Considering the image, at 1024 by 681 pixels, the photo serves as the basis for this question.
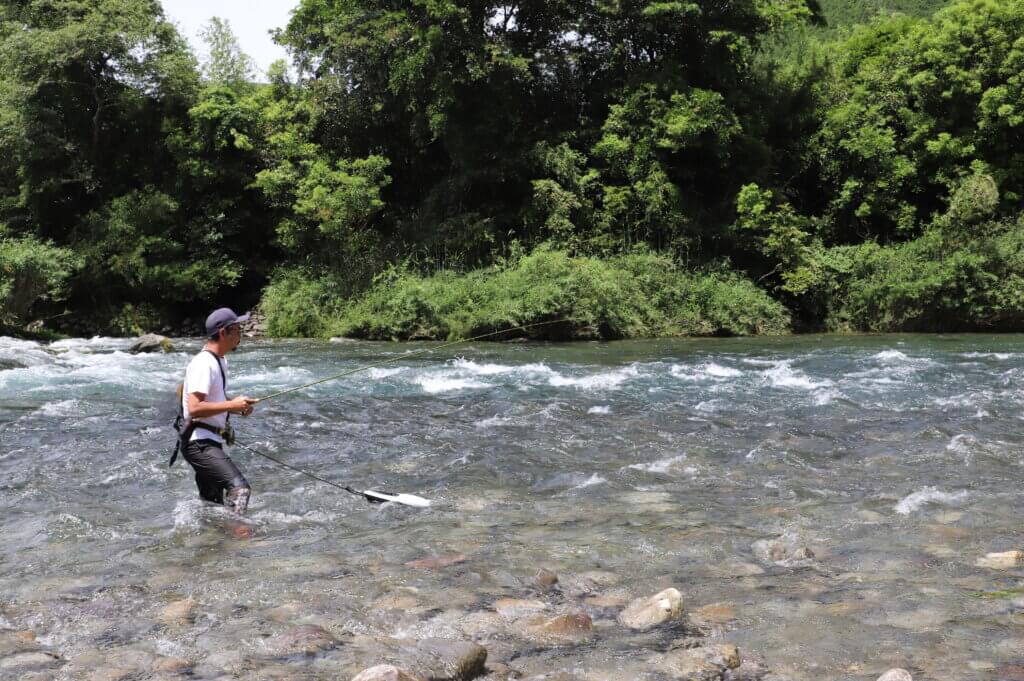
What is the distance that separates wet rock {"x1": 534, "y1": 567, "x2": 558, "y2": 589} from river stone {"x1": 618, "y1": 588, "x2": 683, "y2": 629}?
509 millimetres

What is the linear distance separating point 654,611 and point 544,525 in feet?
5.81

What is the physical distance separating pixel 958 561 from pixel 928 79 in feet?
72.2

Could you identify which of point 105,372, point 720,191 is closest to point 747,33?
point 720,191

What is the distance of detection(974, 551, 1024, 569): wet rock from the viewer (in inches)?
182

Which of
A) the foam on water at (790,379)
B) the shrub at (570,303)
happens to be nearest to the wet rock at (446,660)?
the foam on water at (790,379)

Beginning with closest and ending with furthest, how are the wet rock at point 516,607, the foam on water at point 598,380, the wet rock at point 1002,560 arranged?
1. the wet rock at point 516,607
2. the wet rock at point 1002,560
3. the foam on water at point 598,380

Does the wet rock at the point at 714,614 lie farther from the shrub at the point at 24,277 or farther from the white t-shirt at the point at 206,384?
the shrub at the point at 24,277

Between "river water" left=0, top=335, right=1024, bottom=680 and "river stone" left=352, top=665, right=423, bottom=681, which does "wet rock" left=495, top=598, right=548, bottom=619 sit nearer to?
"river water" left=0, top=335, right=1024, bottom=680

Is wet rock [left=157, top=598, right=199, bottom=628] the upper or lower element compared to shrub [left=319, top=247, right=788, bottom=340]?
lower

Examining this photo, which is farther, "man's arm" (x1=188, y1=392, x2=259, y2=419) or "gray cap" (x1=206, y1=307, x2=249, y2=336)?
"gray cap" (x1=206, y1=307, x2=249, y2=336)

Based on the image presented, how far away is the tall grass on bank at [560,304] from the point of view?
1998cm

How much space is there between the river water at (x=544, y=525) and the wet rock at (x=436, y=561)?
21 mm

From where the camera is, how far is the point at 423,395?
1165 centimetres

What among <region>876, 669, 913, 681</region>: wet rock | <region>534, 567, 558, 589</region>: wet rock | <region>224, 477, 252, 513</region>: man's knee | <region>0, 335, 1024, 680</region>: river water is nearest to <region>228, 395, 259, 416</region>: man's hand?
<region>224, 477, 252, 513</region>: man's knee
